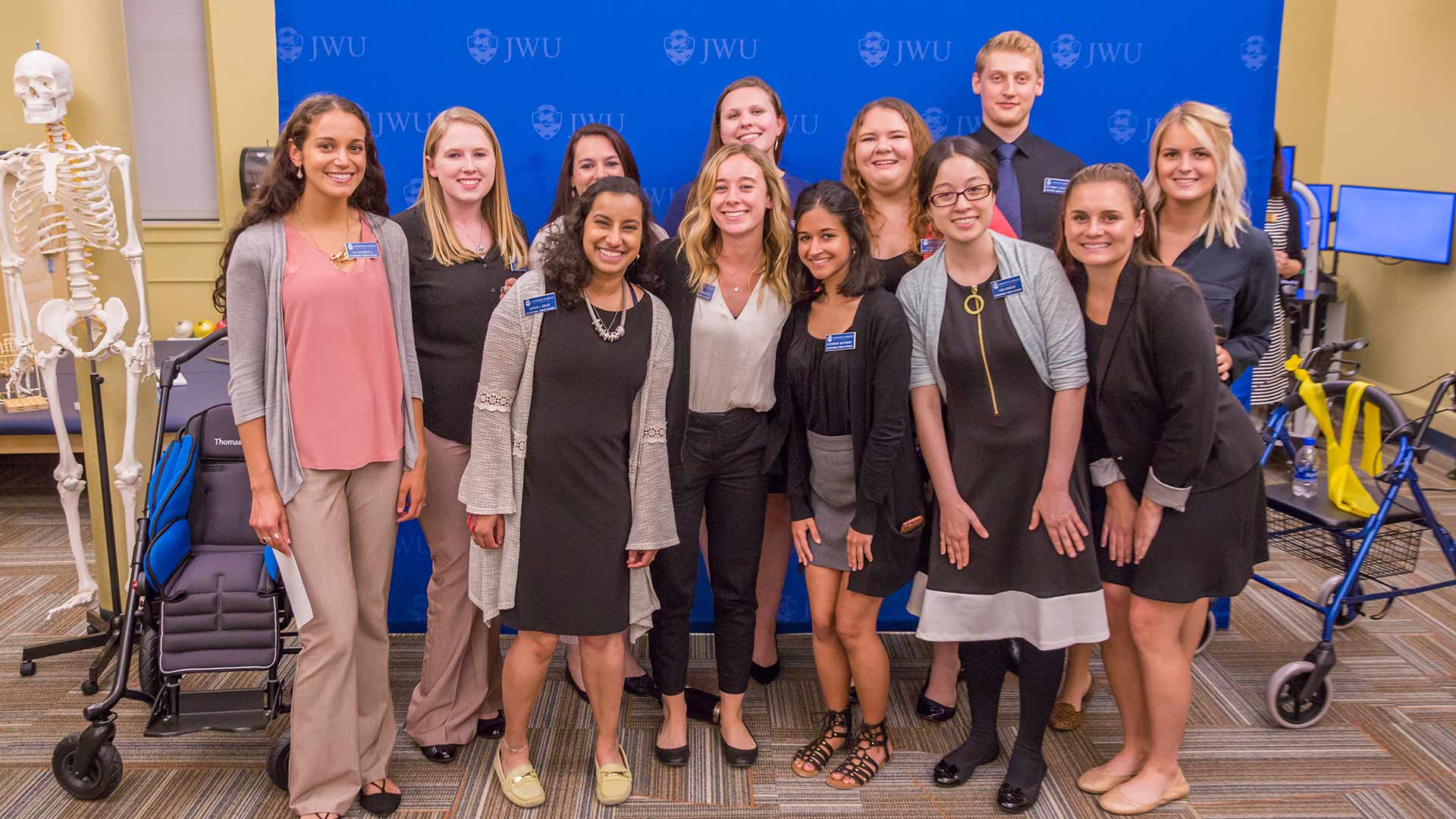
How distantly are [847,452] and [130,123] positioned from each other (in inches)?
108

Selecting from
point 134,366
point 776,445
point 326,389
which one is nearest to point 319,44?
point 134,366

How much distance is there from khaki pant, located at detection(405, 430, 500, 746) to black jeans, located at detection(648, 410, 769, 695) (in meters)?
0.47

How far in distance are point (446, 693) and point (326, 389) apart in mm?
1023

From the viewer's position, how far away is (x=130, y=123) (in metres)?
3.67

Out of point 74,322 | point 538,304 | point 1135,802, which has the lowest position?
point 1135,802

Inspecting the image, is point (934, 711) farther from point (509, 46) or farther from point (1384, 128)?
point (1384, 128)

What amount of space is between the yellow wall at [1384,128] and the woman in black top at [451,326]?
5659 millimetres

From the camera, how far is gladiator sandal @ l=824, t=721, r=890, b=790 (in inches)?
114

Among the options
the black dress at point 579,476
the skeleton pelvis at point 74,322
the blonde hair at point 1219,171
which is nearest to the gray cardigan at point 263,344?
the black dress at point 579,476

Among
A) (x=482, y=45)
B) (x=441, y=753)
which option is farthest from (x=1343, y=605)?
(x=482, y=45)

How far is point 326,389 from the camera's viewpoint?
8.13ft

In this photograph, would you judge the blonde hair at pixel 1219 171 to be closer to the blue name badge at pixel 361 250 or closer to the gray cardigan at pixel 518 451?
the gray cardigan at pixel 518 451

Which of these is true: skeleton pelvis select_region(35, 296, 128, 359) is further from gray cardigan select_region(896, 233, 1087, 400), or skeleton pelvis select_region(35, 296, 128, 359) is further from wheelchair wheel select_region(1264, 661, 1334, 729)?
wheelchair wheel select_region(1264, 661, 1334, 729)

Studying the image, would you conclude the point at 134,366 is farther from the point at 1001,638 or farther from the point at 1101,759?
the point at 1101,759
